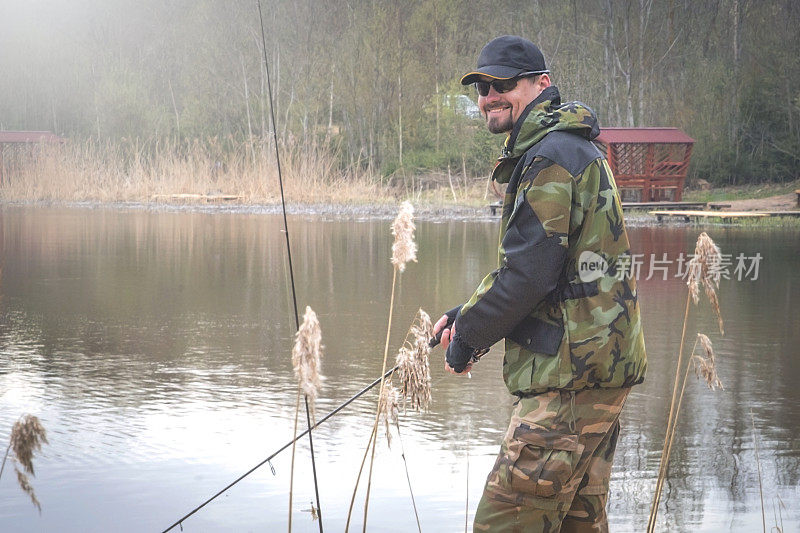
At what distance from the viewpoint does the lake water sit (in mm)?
4852

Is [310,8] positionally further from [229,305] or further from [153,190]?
[229,305]

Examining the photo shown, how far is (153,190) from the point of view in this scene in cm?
2773

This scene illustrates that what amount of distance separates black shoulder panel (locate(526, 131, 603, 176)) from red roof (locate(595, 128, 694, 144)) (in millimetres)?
Answer: 22127

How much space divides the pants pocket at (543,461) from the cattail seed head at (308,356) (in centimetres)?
59

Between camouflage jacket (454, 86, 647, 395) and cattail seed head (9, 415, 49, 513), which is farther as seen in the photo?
camouflage jacket (454, 86, 647, 395)

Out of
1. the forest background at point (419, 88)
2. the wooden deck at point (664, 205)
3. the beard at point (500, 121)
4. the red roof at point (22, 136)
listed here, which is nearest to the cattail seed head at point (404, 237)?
the beard at point (500, 121)

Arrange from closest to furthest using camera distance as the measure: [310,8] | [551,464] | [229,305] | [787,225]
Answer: [551,464], [229,305], [787,225], [310,8]

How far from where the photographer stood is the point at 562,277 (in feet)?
9.37

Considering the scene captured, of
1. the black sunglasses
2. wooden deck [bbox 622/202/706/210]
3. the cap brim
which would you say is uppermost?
the cap brim

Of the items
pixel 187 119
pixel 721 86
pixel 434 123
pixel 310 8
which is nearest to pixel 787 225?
pixel 721 86

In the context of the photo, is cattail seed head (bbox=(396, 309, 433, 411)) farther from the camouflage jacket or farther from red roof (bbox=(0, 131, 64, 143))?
red roof (bbox=(0, 131, 64, 143))

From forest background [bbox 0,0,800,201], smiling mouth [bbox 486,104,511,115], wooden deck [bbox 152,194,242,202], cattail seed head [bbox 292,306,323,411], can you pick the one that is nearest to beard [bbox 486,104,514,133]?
smiling mouth [bbox 486,104,511,115]

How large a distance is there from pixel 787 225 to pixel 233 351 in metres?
14.1

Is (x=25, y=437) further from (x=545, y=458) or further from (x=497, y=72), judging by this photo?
(x=497, y=72)
